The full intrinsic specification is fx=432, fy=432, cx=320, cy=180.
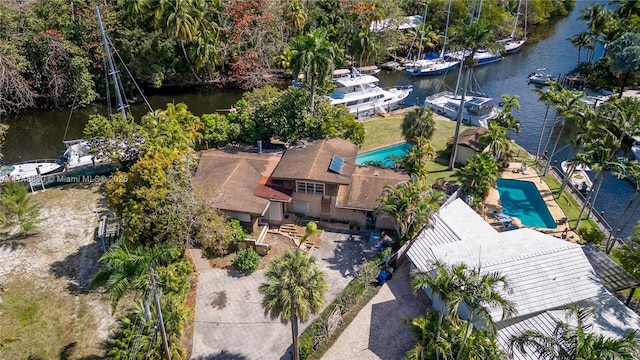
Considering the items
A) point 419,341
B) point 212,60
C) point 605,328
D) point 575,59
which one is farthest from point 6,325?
point 575,59

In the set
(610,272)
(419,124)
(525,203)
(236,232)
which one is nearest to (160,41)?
(419,124)

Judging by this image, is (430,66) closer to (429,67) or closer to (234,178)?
(429,67)

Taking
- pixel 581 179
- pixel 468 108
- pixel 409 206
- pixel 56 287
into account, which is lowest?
pixel 56 287

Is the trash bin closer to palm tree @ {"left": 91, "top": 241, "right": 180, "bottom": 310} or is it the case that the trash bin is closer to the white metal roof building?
the white metal roof building

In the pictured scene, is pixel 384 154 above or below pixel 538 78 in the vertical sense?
below

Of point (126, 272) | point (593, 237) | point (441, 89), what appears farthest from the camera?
point (441, 89)

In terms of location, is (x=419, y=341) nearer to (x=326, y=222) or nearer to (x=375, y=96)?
(x=326, y=222)

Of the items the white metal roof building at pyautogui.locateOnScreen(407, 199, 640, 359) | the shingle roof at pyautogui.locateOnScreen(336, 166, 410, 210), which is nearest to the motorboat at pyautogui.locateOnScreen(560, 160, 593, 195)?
the white metal roof building at pyautogui.locateOnScreen(407, 199, 640, 359)
